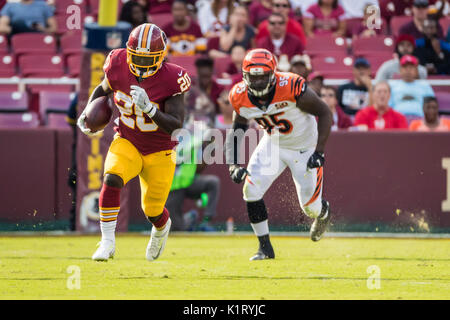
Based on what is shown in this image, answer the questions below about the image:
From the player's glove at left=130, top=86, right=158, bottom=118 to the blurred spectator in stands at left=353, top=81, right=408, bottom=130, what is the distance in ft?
16.6

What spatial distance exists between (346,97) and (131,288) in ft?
20.9

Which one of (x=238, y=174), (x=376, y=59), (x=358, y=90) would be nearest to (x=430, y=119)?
Result: (x=358, y=90)

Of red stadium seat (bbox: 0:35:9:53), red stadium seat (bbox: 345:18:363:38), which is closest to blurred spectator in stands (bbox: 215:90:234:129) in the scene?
red stadium seat (bbox: 345:18:363:38)

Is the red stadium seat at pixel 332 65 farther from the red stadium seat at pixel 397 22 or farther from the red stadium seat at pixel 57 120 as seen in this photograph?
the red stadium seat at pixel 57 120

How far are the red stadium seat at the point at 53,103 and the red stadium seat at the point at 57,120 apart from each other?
0.04m

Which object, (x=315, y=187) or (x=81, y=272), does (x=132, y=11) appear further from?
(x=81, y=272)

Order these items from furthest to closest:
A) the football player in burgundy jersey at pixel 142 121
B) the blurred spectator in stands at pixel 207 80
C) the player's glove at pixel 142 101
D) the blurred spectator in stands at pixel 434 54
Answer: the blurred spectator in stands at pixel 434 54, the blurred spectator in stands at pixel 207 80, the football player in burgundy jersey at pixel 142 121, the player's glove at pixel 142 101

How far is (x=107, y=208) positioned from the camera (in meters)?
7.31

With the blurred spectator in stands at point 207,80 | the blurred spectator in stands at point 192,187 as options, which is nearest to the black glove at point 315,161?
the blurred spectator in stands at point 192,187

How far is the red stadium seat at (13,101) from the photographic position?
1222cm

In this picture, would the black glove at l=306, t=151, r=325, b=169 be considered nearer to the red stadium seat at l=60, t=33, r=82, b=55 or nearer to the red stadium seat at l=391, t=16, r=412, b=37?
the red stadium seat at l=60, t=33, r=82, b=55

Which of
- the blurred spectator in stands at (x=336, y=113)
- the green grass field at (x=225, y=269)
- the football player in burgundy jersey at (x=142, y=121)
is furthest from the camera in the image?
the blurred spectator in stands at (x=336, y=113)

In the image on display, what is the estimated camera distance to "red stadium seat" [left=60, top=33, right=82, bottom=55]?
44.0 ft

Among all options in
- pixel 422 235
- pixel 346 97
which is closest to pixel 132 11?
pixel 346 97
